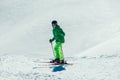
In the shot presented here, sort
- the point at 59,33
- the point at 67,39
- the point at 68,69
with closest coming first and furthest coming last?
the point at 68,69, the point at 59,33, the point at 67,39

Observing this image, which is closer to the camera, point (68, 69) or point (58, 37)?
point (68, 69)

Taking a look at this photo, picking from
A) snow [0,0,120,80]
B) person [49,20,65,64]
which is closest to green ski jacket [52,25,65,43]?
person [49,20,65,64]

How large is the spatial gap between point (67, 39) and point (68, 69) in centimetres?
953

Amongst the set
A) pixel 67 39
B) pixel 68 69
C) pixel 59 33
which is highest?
pixel 67 39

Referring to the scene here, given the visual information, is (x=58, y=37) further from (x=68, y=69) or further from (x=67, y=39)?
(x=67, y=39)

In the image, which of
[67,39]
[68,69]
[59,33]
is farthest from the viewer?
[67,39]

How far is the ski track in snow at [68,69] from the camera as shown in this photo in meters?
11.6

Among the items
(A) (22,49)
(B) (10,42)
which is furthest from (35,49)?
(B) (10,42)

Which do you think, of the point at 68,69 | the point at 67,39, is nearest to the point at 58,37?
the point at 68,69

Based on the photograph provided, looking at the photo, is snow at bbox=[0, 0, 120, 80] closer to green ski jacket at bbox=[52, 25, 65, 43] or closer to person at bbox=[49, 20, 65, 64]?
person at bbox=[49, 20, 65, 64]

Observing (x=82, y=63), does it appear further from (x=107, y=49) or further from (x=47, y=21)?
(x=47, y=21)

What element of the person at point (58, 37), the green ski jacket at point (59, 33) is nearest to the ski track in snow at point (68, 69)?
the person at point (58, 37)

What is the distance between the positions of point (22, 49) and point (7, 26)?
759 centimetres

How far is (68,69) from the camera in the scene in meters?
13.2
